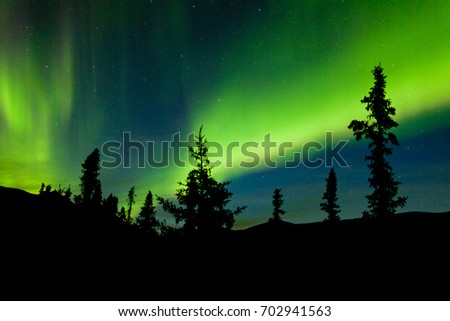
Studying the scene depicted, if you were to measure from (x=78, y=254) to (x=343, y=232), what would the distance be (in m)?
8.62

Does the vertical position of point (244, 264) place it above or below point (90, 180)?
below

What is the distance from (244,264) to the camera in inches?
356

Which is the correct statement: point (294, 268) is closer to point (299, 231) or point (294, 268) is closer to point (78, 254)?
point (299, 231)

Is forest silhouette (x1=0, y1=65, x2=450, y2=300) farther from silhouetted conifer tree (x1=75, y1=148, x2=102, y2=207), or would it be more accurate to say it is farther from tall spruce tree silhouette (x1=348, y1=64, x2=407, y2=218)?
silhouetted conifer tree (x1=75, y1=148, x2=102, y2=207)

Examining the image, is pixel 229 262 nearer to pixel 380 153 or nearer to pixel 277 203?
pixel 380 153

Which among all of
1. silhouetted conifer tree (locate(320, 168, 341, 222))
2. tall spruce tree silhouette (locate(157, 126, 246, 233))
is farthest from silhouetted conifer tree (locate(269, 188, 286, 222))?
tall spruce tree silhouette (locate(157, 126, 246, 233))

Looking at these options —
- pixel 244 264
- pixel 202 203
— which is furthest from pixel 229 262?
pixel 202 203

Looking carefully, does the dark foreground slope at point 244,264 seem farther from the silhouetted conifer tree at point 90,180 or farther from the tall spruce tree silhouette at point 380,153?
the silhouetted conifer tree at point 90,180

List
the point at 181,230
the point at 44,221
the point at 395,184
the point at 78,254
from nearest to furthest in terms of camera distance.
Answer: the point at 78,254 < the point at 44,221 < the point at 181,230 < the point at 395,184

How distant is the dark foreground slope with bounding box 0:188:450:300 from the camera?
7543 mm

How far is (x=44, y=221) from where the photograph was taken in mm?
13125
